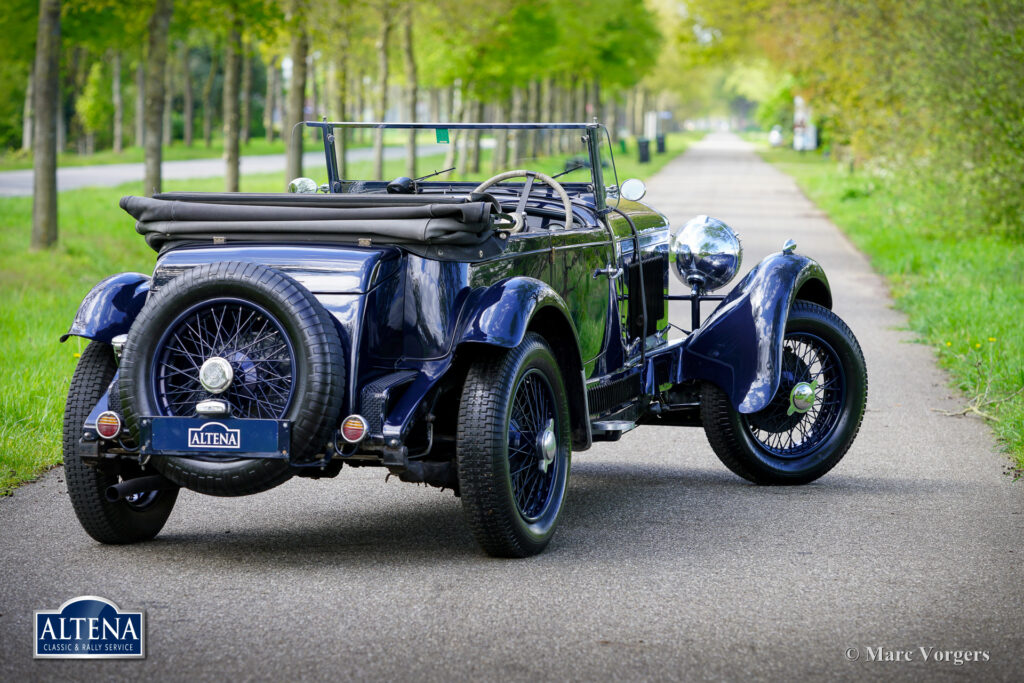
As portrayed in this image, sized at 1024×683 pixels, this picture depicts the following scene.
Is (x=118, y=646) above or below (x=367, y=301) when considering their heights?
below

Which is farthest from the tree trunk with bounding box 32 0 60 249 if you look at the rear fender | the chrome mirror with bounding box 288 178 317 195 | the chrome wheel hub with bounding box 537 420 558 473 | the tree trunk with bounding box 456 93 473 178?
the chrome wheel hub with bounding box 537 420 558 473

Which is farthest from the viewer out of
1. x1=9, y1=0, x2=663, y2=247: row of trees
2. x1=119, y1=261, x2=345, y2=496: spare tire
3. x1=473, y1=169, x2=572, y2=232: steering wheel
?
x1=9, y1=0, x2=663, y2=247: row of trees

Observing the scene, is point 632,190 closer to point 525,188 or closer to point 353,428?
point 525,188

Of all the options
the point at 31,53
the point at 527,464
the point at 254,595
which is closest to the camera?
the point at 254,595

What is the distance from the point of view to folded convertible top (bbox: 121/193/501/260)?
4902 millimetres

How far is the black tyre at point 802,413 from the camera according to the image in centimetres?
642

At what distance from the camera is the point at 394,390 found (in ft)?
16.0

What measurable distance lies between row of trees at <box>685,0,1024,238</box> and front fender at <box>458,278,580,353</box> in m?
→ 11.8

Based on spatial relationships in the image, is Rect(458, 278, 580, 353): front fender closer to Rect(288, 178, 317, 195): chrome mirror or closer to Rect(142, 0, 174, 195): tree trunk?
Rect(288, 178, 317, 195): chrome mirror

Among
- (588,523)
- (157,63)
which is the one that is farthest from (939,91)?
(588,523)

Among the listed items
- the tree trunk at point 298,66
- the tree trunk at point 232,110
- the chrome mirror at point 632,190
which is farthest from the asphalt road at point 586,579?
the tree trunk at point 232,110

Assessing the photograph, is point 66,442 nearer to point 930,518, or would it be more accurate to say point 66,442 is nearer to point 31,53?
point 930,518

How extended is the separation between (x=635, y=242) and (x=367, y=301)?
223 cm

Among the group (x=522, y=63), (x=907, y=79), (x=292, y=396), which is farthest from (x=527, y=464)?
(x=522, y=63)
